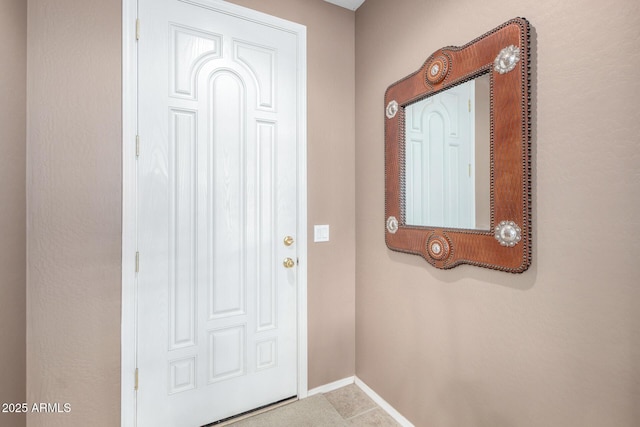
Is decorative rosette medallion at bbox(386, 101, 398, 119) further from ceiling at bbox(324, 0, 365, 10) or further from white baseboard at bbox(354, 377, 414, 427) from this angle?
white baseboard at bbox(354, 377, 414, 427)

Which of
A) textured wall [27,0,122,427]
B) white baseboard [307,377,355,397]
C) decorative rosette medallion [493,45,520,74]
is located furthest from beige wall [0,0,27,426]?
decorative rosette medallion [493,45,520,74]

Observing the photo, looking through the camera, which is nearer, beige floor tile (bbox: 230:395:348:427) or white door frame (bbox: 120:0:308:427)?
white door frame (bbox: 120:0:308:427)

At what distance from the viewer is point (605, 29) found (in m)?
0.92

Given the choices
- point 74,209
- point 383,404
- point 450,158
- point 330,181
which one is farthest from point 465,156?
point 74,209

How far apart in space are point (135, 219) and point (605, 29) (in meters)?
1.98

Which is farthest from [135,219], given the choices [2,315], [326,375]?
[326,375]

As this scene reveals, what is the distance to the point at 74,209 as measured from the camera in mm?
1385

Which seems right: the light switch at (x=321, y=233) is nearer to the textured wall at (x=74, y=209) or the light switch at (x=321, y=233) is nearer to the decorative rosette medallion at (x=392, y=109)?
the decorative rosette medallion at (x=392, y=109)

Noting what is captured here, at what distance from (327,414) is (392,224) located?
1.18 m

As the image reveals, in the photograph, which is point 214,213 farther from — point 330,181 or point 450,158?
point 450,158

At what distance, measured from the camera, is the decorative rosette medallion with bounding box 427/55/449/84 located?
1.39 metres

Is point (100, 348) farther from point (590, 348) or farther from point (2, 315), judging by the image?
point (590, 348)

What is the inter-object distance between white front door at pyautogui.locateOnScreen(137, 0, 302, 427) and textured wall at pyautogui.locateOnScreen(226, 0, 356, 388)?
0.13 metres

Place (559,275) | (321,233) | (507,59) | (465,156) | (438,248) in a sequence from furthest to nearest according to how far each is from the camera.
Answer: (321,233)
(438,248)
(465,156)
(507,59)
(559,275)
